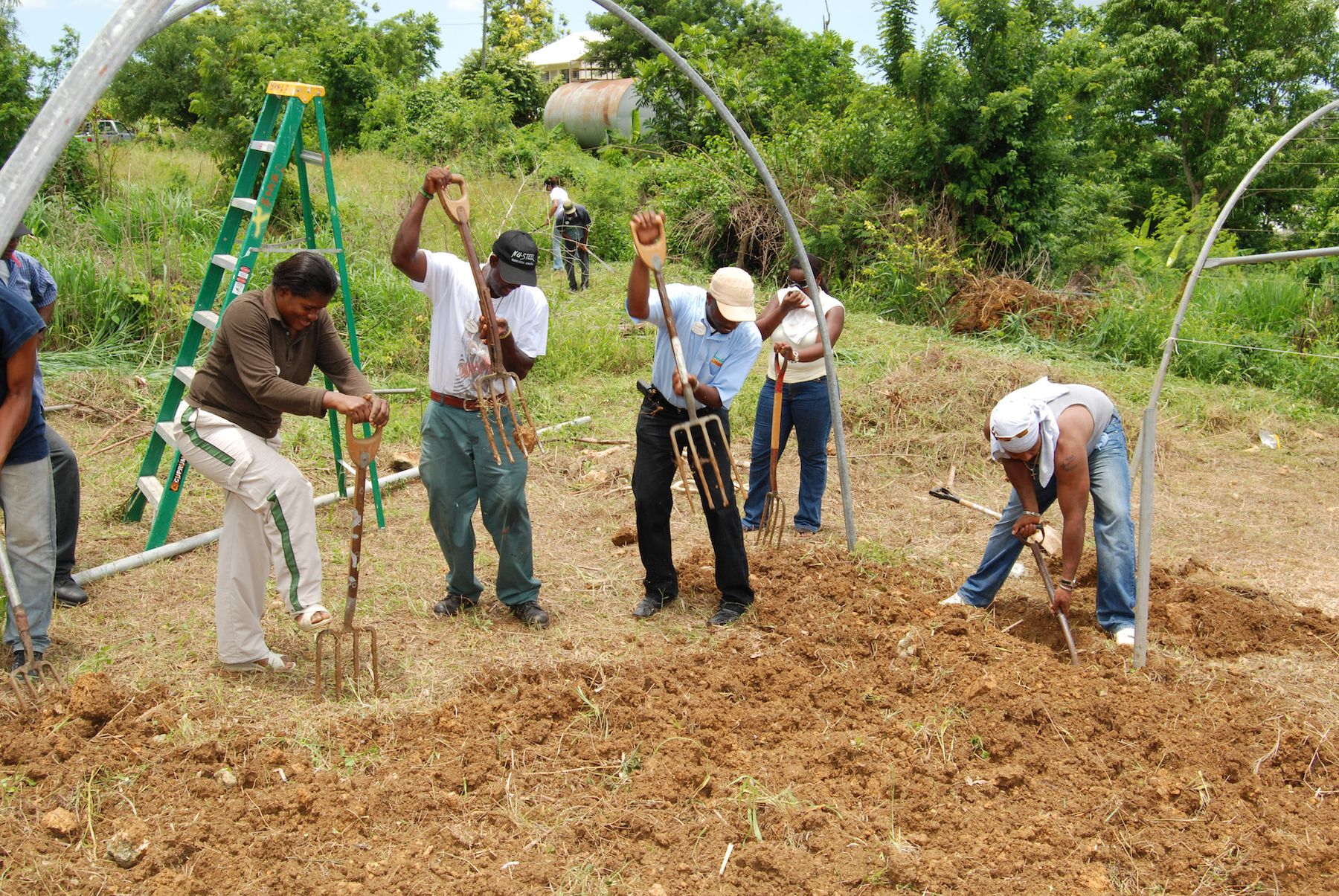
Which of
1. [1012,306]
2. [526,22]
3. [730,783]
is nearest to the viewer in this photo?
[730,783]

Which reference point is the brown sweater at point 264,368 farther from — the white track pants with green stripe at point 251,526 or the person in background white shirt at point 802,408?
the person in background white shirt at point 802,408

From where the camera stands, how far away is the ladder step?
18.1ft

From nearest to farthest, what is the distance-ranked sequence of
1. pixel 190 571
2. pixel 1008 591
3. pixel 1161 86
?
pixel 190 571
pixel 1008 591
pixel 1161 86

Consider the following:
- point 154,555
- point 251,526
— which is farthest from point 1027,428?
point 154,555

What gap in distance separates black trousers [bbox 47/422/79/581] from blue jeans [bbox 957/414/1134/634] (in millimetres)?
4546

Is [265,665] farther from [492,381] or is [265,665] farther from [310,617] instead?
[492,381]

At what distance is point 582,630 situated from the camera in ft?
15.9

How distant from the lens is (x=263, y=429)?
4.04 metres

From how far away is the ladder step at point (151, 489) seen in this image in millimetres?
5508

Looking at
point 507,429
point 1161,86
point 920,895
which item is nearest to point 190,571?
point 507,429

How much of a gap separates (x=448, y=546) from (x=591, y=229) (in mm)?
10856

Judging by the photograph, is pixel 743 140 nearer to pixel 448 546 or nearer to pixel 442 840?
pixel 448 546

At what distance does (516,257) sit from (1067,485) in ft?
8.79

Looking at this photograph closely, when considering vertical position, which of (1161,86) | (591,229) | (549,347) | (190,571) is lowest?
(190,571)
